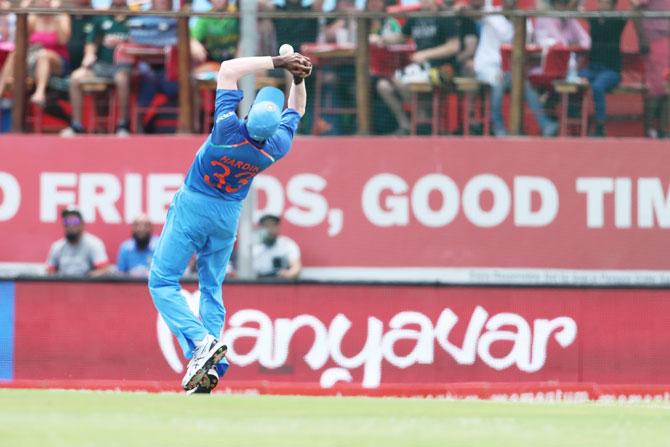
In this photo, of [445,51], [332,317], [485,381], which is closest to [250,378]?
[332,317]

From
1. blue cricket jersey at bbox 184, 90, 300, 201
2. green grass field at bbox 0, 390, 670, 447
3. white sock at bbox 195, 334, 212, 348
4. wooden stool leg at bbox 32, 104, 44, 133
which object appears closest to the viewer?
green grass field at bbox 0, 390, 670, 447

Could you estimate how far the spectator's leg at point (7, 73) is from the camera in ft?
52.3

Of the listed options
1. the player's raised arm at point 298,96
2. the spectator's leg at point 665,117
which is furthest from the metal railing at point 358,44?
the player's raised arm at point 298,96

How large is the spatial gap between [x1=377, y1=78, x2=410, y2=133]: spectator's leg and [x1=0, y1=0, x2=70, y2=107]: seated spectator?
3276mm

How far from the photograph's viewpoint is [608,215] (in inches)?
625

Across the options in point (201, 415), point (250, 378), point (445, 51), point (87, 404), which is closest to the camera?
point (201, 415)

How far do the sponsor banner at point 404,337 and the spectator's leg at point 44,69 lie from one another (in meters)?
2.67

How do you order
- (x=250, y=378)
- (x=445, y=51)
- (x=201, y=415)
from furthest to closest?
(x=445, y=51)
(x=250, y=378)
(x=201, y=415)

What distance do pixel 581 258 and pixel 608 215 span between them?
1.82ft

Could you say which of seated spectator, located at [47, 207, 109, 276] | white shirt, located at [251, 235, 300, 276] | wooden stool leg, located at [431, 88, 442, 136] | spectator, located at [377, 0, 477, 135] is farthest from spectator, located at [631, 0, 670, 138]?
seated spectator, located at [47, 207, 109, 276]

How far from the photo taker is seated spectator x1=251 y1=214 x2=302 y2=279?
50.1 ft

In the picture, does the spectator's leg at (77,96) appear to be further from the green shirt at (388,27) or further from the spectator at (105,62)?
the green shirt at (388,27)

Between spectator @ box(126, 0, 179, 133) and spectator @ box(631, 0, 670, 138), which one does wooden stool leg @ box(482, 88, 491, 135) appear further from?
spectator @ box(126, 0, 179, 133)

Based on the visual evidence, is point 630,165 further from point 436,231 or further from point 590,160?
point 436,231
